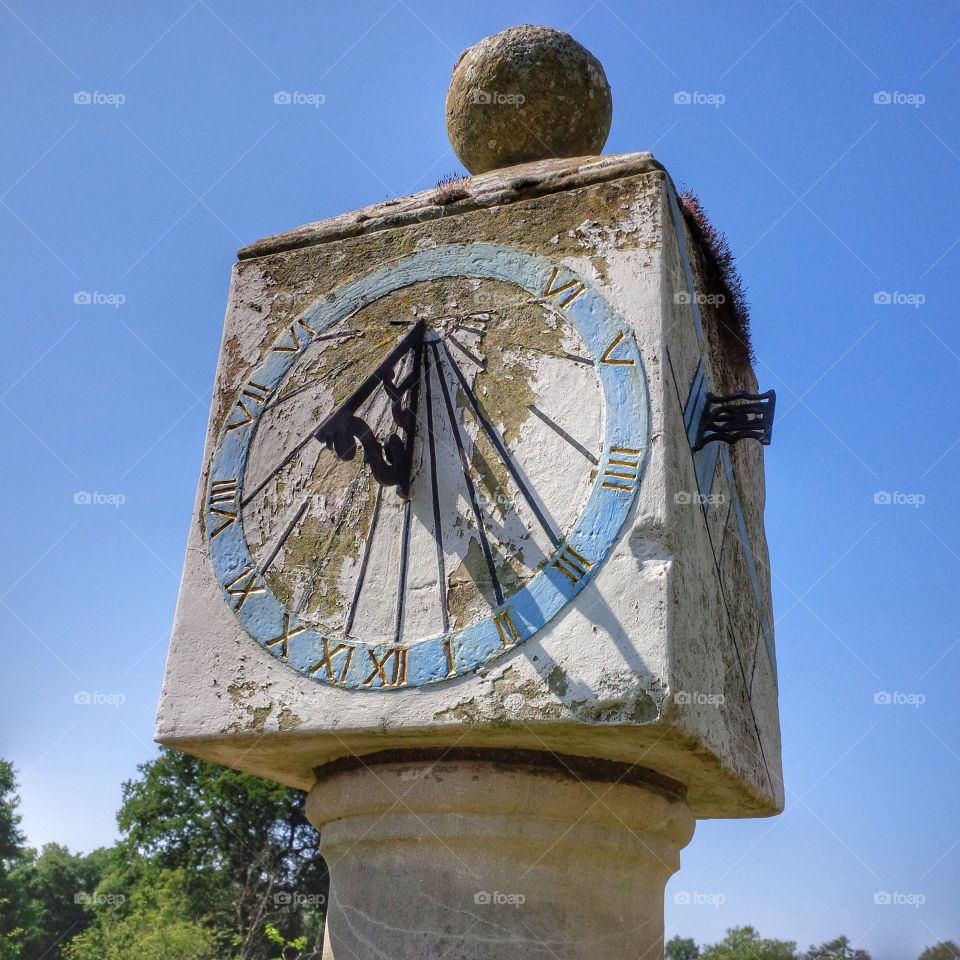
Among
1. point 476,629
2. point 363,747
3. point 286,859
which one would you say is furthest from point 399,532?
point 286,859

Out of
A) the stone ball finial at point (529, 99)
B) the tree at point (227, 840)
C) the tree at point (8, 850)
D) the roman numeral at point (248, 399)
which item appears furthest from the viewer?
the tree at point (8, 850)

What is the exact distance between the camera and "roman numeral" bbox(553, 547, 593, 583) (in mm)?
2785

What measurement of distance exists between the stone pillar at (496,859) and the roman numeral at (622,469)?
74cm

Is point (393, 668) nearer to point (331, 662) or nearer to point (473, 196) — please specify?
point (331, 662)

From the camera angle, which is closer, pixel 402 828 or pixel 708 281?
pixel 402 828

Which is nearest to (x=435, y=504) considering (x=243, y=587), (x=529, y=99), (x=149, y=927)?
(x=243, y=587)

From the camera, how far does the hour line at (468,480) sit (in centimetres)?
289

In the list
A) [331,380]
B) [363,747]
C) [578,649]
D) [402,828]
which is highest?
[331,380]

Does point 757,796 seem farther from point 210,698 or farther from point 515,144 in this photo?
point 515,144

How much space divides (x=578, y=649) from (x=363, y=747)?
70 centimetres

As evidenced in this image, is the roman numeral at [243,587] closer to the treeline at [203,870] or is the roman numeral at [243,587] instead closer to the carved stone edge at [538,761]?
the carved stone edge at [538,761]

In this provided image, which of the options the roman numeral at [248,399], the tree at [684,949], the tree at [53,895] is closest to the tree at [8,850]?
the tree at [53,895]

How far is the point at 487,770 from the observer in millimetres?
2824

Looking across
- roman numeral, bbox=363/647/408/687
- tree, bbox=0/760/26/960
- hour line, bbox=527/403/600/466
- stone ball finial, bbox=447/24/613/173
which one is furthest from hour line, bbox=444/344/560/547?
tree, bbox=0/760/26/960
